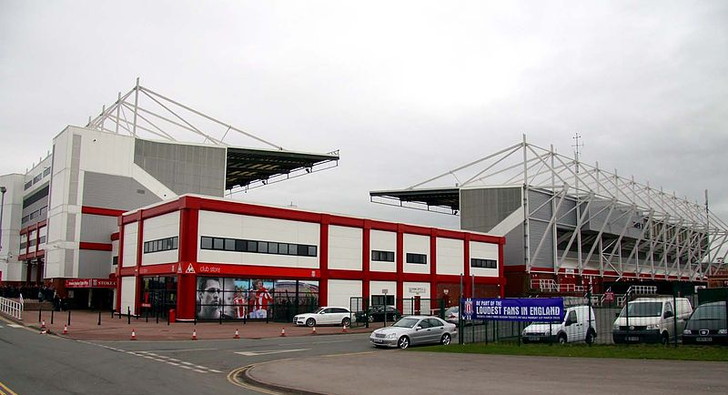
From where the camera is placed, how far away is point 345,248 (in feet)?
194

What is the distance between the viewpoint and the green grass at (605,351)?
19562 millimetres

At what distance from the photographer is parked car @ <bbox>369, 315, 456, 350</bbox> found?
27922mm

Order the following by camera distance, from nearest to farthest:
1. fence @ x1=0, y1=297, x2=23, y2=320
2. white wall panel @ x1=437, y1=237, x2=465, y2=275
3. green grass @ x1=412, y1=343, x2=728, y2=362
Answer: green grass @ x1=412, y1=343, x2=728, y2=362 < fence @ x1=0, y1=297, x2=23, y2=320 < white wall panel @ x1=437, y1=237, x2=465, y2=275

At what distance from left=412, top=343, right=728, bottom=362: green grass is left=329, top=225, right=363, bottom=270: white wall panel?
32.0 metres

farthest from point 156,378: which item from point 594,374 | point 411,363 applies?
point 594,374

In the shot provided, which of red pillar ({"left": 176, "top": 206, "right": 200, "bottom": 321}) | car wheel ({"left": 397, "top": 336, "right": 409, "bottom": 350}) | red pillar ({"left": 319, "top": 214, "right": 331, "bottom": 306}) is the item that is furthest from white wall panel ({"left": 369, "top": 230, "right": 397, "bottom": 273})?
car wheel ({"left": 397, "top": 336, "right": 409, "bottom": 350})

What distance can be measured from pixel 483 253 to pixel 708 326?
52721mm

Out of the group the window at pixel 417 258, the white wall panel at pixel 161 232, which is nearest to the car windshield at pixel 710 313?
the white wall panel at pixel 161 232

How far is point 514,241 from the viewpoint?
78938 mm

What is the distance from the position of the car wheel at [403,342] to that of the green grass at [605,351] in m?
1.79

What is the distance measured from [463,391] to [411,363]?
6.23 m

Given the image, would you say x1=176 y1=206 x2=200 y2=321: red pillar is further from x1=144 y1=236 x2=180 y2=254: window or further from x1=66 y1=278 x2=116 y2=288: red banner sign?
x1=66 y1=278 x2=116 y2=288: red banner sign

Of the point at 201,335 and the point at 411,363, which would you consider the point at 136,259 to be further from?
the point at 411,363

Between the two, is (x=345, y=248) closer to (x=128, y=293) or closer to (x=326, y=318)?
(x=326, y=318)
